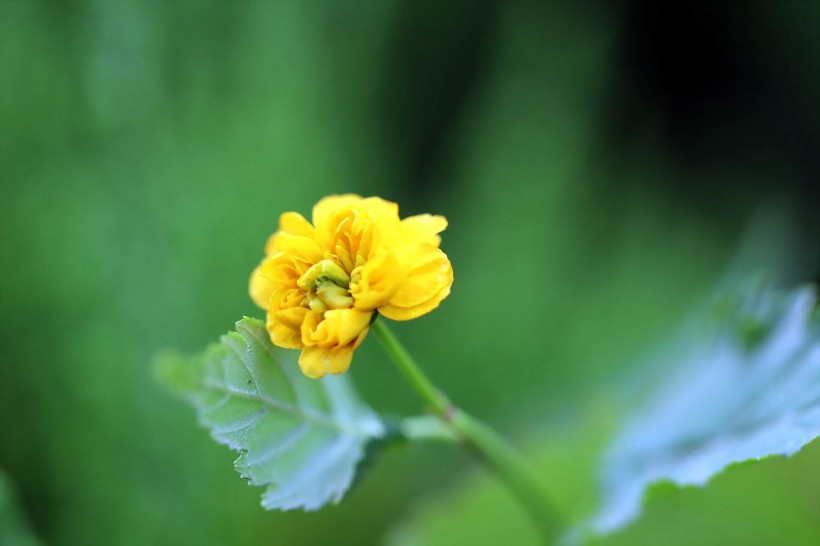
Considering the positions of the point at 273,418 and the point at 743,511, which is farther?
the point at 743,511

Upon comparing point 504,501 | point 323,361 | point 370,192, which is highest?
point 370,192

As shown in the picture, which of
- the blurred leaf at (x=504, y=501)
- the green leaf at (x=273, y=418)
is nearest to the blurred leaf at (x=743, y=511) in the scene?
the blurred leaf at (x=504, y=501)

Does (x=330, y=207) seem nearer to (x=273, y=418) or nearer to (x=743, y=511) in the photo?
(x=273, y=418)

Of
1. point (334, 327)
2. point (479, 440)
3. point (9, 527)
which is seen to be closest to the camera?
point (334, 327)

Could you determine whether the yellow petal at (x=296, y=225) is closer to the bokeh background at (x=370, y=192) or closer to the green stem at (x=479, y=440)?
the green stem at (x=479, y=440)

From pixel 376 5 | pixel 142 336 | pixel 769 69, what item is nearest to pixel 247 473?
pixel 142 336

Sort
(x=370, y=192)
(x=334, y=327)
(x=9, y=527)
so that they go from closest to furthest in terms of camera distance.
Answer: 1. (x=334, y=327)
2. (x=9, y=527)
3. (x=370, y=192)

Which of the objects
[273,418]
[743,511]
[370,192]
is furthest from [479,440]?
[370,192]
